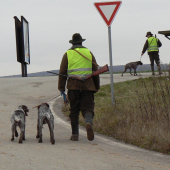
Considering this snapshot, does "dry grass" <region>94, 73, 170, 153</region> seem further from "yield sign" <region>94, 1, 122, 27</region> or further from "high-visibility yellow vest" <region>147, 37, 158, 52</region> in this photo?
"high-visibility yellow vest" <region>147, 37, 158, 52</region>

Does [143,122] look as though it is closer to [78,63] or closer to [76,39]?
[78,63]

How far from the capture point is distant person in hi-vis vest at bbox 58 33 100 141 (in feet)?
27.7

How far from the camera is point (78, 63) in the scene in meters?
8.46

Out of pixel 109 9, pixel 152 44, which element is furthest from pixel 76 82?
pixel 152 44

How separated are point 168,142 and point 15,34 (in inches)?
1239

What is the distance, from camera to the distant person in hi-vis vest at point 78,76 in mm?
8430

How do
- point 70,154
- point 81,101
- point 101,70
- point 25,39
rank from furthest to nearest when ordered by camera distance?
1. point 25,39
2. point 81,101
3. point 101,70
4. point 70,154

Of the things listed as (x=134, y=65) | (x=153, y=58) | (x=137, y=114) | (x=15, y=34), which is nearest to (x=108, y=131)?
(x=137, y=114)

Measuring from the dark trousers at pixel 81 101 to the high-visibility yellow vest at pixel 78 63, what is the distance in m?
0.34

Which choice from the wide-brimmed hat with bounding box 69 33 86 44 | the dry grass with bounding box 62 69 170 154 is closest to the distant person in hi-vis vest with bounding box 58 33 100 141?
the wide-brimmed hat with bounding box 69 33 86 44

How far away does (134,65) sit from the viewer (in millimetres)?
26219

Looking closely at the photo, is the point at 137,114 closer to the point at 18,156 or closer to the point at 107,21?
the point at 107,21

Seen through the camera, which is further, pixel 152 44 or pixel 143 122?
pixel 152 44

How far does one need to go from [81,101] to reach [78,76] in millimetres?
480
